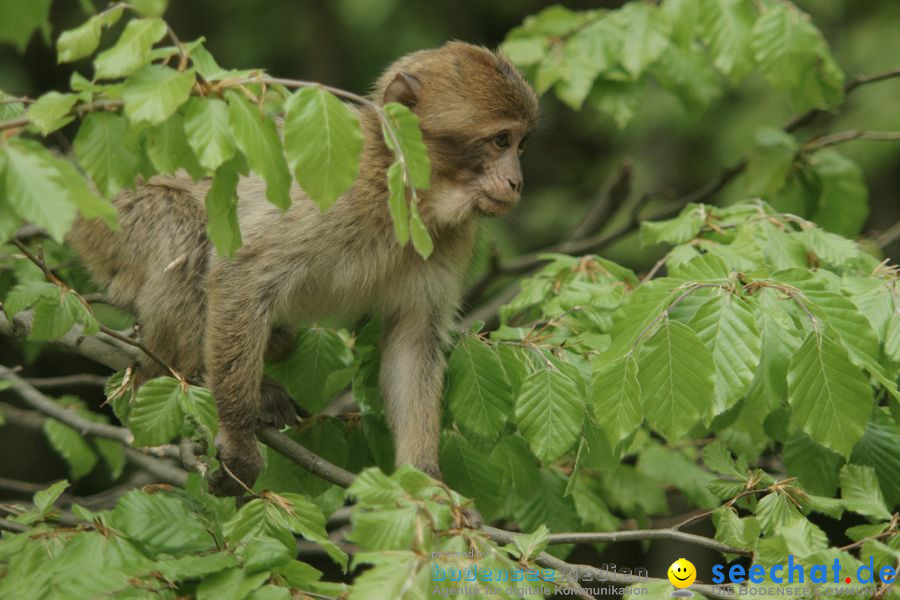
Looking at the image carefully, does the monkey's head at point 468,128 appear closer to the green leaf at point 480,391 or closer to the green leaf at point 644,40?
the green leaf at point 480,391

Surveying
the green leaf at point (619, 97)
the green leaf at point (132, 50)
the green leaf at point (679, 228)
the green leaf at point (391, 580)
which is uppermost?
A: the green leaf at point (132, 50)

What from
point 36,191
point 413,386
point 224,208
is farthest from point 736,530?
point 36,191

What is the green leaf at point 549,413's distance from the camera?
12.6 ft

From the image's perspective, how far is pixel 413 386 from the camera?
4.91 metres

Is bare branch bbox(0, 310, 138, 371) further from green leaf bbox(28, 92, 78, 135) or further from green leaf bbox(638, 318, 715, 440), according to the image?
green leaf bbox(638, 318, 715, 440)

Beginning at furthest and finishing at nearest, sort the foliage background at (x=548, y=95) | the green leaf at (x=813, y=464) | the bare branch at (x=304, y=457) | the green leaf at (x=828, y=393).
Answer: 1. the foliage background at (x=548, y=95)
2. the green leaf at (x=813, y=464)
3. the bare branch at (x=304, y=457)
4. the green leaf at (x=828, y=393)

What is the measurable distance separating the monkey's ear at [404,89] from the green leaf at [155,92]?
2135mm

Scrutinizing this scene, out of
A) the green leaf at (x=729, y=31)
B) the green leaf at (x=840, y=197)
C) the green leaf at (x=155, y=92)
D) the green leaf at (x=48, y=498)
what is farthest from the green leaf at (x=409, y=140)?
the green leaf at (x=840, y=197)

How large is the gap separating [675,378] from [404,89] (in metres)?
2.18

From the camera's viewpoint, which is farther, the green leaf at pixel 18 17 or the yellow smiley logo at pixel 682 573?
the yellow smiley logo at pixel 682 573

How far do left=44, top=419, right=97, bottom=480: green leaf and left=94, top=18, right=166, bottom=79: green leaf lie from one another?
10.1ft

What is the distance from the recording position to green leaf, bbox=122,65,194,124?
269 cm

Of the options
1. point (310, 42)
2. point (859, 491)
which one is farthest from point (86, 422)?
point (310, 42)

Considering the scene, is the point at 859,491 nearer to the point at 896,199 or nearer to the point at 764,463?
the point at 764,463
